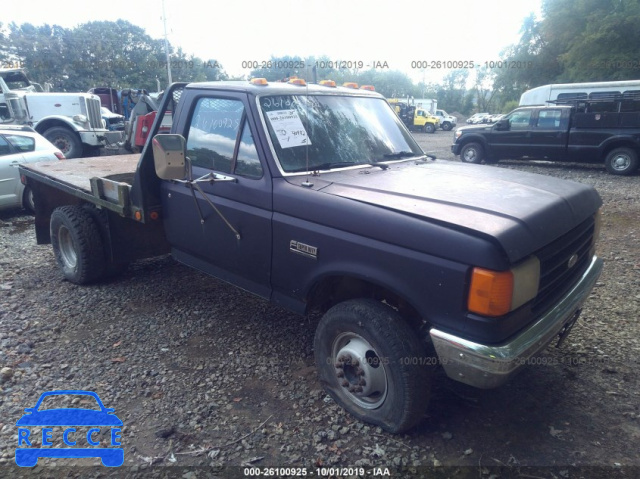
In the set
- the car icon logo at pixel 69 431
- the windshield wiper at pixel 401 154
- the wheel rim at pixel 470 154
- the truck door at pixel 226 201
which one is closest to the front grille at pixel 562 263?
the windshield wiper at pixel 401 154

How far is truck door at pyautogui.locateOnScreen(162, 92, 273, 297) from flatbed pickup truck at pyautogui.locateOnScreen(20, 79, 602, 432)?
13mm

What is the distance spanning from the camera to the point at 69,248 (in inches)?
202

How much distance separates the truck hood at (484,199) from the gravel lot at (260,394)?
1.19 metres

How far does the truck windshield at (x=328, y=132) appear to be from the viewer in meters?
3.26

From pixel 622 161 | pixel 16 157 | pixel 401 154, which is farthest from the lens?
pixel 622 161

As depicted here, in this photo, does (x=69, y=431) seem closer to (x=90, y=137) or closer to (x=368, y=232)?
(x=368, y=232)

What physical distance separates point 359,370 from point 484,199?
125 cm

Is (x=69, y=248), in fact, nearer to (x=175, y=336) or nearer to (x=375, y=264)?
(x=175, y=336)

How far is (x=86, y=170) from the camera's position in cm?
553

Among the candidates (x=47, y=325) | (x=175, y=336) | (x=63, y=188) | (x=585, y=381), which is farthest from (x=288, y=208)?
(x=63, y=188)

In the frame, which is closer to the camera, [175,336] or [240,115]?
[240,115]

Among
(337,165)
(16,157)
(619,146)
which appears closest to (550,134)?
(619,146)

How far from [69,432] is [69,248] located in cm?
280

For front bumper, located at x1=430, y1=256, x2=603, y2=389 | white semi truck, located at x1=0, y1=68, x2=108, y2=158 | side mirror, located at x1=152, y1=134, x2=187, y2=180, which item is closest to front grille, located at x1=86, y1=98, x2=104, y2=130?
white semi truck, located at x1=0, y1=68, x2=108, y2=158
